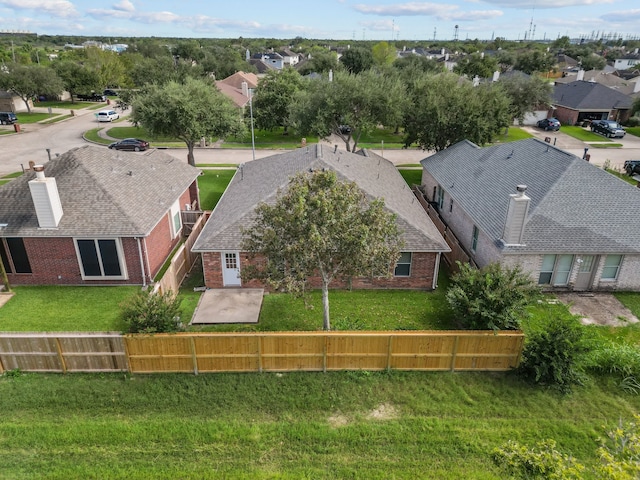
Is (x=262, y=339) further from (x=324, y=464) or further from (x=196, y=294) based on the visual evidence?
(x=196, y=294)

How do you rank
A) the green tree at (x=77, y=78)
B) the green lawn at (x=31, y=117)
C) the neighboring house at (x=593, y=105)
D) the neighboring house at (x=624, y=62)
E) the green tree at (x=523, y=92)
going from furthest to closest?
the neighboring house at (x=624, y=62) < the green tree at (x=77, y=78) < the neighboring house at (x=593, y=105) < the green lawn at (x=31, y=117) < the green tree at (x=523, y=92)

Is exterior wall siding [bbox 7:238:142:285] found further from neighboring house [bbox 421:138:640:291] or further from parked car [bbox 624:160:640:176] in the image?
parked car [bbox 624:160:640:176]

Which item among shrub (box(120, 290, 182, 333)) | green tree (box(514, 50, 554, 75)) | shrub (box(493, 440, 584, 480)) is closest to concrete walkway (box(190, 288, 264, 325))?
shrub (box(120, 290, 182, 333))

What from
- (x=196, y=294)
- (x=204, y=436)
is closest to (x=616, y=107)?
(x=196, y=294)

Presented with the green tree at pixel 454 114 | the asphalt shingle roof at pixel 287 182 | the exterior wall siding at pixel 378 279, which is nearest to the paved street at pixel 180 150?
the green tree at pixel 454 114

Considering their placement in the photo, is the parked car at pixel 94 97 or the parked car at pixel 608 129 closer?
the parked car at pixel 608 129

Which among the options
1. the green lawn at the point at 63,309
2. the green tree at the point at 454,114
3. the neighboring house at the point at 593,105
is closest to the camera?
the green lawn at the point at 63,309

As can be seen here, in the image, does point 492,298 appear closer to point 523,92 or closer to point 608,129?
point 523,92

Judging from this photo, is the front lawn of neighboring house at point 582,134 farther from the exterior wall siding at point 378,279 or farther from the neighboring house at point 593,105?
the exterior wall siding at point 378,279
